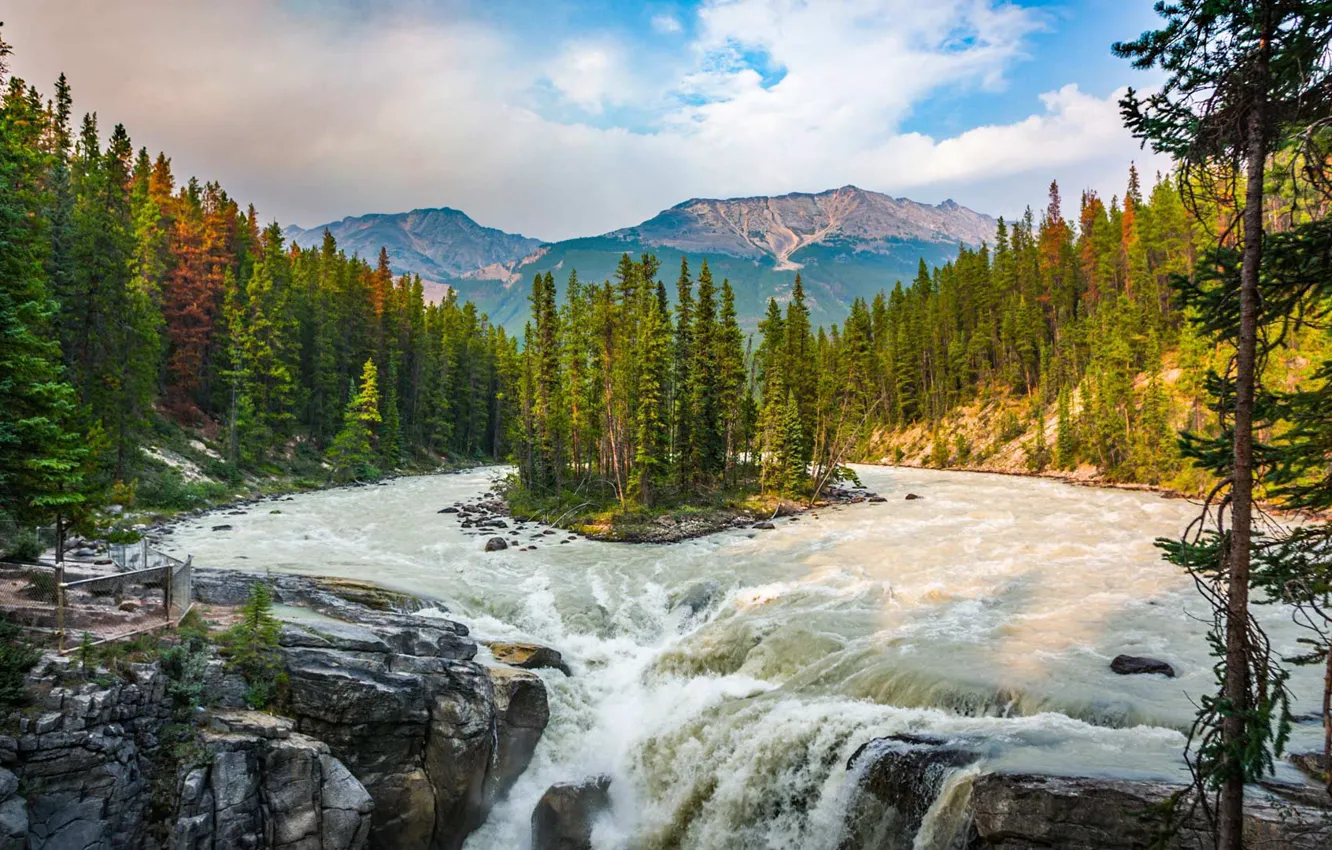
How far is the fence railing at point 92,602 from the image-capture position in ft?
37.4

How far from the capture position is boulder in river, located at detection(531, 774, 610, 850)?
13516 millimetres

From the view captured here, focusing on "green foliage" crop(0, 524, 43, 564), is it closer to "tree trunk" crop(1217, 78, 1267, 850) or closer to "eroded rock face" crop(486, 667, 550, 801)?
"eroded rock face" crop(486, 667, 550, 801)

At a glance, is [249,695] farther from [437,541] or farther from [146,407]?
[146,407]

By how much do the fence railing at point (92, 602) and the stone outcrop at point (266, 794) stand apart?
2674 mm

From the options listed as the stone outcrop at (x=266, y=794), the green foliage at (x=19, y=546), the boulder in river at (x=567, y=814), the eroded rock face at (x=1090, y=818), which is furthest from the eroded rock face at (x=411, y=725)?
the eroded rock face at (x=1090, y=818)

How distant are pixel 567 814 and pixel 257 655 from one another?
7335 millimetres

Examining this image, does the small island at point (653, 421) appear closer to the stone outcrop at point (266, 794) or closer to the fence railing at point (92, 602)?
the fence railing at point (92, 602)

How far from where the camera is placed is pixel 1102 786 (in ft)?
30.6

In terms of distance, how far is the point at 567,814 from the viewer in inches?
544

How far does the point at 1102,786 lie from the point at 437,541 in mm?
29007

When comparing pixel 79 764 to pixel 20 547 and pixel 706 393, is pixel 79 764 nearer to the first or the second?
pixel 20 547

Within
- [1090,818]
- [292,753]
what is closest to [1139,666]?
[1090,818]

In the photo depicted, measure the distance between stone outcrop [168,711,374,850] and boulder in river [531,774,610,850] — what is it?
11.8 ft

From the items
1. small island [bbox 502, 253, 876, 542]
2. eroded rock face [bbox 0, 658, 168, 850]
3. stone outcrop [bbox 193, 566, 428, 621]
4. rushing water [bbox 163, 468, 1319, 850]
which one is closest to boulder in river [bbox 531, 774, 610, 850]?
rushing water [bbox 163, 468, 1319, 850]
